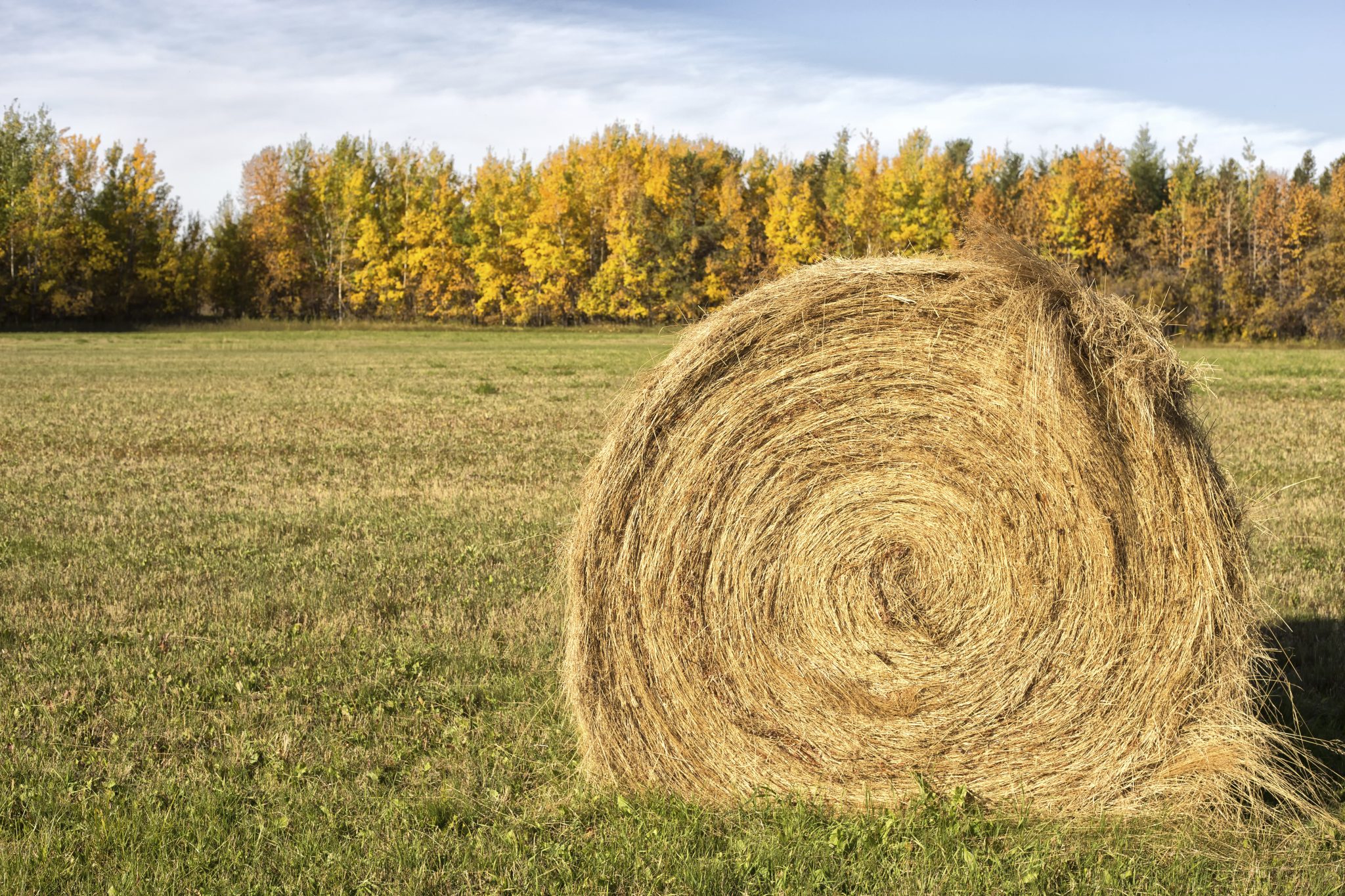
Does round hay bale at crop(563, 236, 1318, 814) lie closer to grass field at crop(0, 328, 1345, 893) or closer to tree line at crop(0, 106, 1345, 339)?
grass field at crop(0, 328, 1345, 893)

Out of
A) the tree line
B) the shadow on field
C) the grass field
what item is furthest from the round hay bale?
the tree line

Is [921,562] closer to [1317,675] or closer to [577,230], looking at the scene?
[1317,675]

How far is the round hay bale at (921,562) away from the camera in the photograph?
4418 millimetres

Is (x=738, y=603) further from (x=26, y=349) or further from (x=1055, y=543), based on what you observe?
(x=26, y=349)

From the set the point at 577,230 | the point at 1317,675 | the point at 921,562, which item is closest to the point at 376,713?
the point at 921,562

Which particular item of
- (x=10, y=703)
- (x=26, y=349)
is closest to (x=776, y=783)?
(x=10, y=703)

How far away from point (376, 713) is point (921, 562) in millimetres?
2768

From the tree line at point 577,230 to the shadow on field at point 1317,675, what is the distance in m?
49.1

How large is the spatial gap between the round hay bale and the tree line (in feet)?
167

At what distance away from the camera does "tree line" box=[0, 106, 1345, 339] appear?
196ft

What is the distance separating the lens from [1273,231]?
204ft

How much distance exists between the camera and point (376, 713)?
5516 millimetres

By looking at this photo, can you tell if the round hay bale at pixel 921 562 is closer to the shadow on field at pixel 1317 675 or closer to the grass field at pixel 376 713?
the grass field at pixel 376 713

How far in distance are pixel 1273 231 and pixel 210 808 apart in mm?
69004
